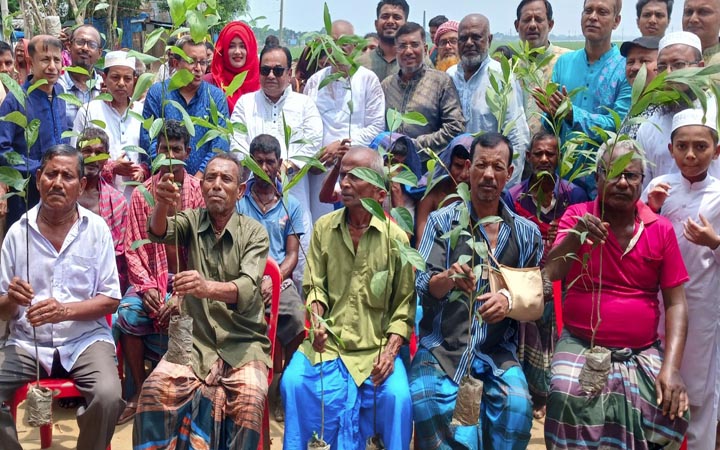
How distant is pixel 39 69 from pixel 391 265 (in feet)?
12.0

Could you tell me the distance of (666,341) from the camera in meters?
3.92

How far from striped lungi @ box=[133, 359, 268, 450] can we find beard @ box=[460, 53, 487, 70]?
328 cm

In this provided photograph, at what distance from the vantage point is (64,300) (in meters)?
4.34

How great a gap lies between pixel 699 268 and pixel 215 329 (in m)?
2.71

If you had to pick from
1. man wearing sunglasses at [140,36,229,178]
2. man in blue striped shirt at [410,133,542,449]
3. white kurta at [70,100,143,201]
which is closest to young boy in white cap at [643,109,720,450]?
man in blue striped shirt at [410,133,542,449]

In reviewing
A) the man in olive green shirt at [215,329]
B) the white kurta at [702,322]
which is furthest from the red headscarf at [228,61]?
the white kurta at [702,322]

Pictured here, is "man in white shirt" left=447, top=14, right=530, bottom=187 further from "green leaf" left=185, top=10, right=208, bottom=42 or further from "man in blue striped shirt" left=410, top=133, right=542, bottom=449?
"green leaf" left=185, top=10, right=208, bottom=42

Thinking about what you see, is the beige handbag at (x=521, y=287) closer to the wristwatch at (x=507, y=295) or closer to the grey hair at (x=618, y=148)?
the wristwatch at (x=507, y=295)

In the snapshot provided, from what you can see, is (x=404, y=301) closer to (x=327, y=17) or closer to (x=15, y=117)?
(x=327, y=17)

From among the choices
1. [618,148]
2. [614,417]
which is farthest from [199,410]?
[618,148]

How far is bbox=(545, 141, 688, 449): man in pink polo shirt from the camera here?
12.4 ft

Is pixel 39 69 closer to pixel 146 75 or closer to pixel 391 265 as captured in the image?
pixel 146 75

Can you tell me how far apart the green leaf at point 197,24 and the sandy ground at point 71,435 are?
8.70ft

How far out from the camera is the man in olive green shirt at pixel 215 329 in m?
3.95
